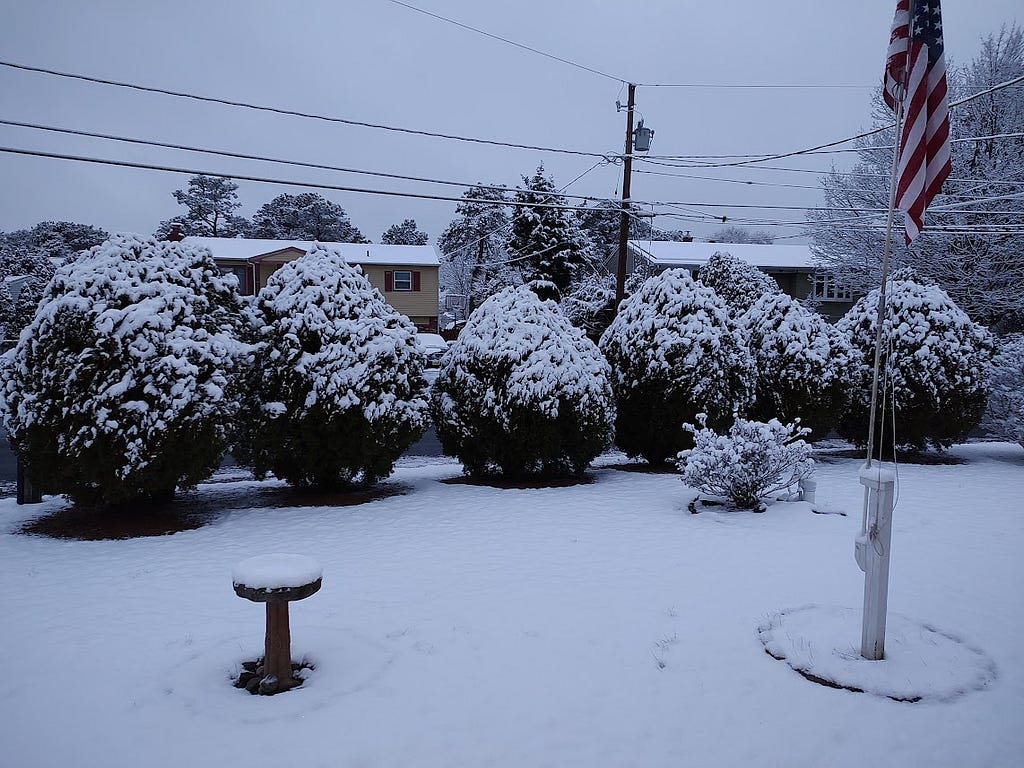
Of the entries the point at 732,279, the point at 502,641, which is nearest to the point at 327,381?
the point at 502,641

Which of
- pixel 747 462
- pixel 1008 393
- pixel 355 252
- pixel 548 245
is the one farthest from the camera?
pixel 355 252

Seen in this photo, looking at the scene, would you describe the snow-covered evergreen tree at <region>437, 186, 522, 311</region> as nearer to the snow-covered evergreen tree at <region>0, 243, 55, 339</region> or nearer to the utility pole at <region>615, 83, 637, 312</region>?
the snow-covered evergreen tree at <region>0, 243, 55, 339</region>

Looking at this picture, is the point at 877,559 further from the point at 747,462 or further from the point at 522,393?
the point at 522,393

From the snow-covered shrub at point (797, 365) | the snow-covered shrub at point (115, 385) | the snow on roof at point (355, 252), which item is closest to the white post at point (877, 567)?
the snow-covered shrub at point (115, 385)

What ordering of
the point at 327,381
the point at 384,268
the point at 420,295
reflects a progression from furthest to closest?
1. the point at 420,295
2. the point at 384,268
3. the point at 327,381

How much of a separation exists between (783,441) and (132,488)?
7.49 meters

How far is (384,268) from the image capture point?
3375 cm

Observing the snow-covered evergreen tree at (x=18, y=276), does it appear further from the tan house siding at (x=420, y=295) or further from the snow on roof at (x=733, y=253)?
the snow on roof at (x=733, y=253)

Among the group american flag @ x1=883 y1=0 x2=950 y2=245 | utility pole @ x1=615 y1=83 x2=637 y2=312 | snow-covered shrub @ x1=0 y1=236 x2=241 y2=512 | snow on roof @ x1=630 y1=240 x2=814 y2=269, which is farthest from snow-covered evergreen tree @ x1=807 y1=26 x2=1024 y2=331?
snow-covered shrub @ x1=0 y1=236 x2=241 y2=512

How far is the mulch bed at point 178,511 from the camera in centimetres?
763

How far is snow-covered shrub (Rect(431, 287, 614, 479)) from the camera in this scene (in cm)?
946

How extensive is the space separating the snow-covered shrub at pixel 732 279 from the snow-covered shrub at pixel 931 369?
4.09 metres

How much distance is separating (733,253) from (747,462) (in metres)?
25.5

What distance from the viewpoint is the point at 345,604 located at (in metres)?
5.41
